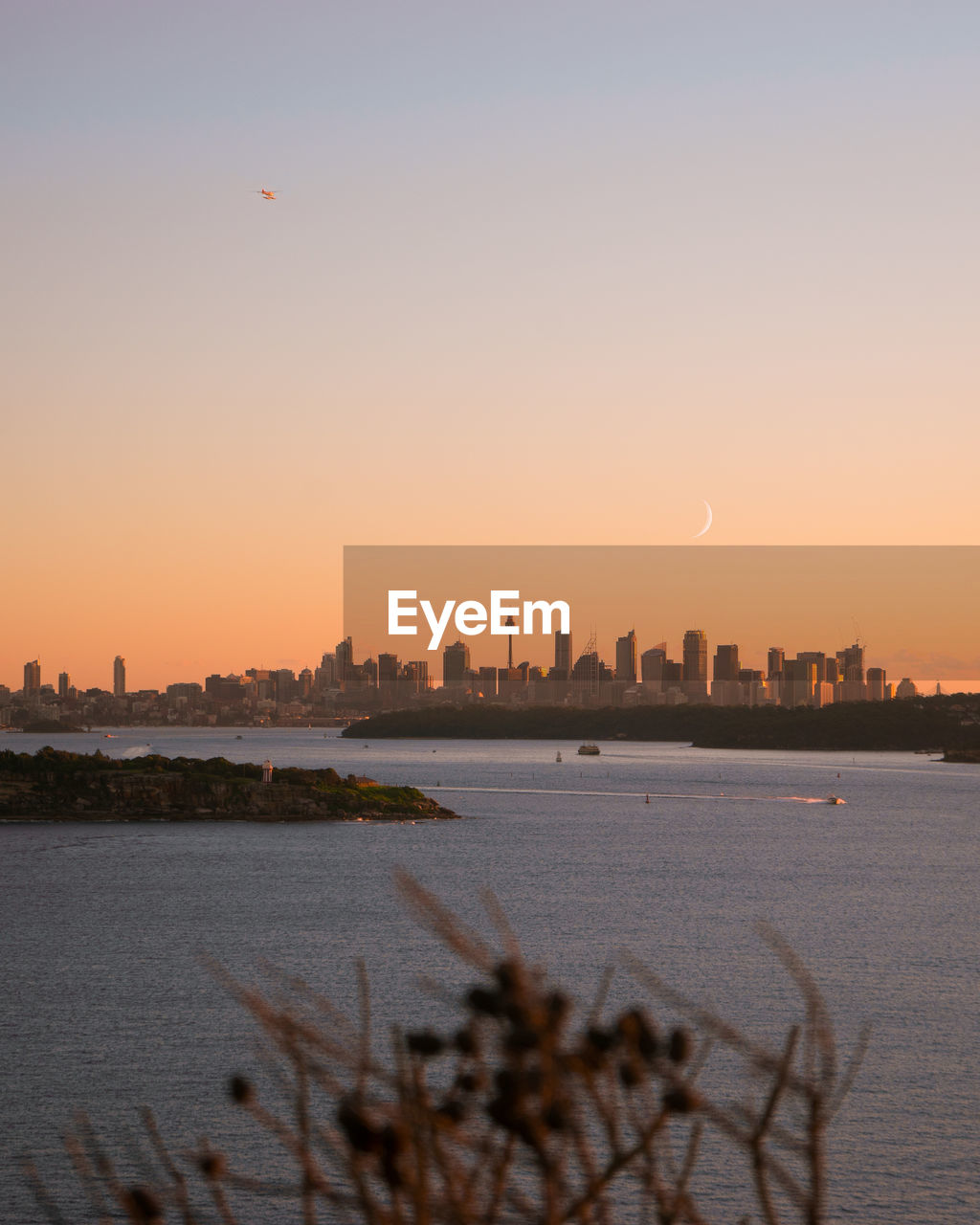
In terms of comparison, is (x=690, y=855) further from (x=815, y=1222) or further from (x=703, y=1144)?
(x=815, y=1222)

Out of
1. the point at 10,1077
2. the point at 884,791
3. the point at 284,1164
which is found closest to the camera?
the point at 284,1164

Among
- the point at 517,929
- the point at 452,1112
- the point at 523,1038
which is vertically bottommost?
the point at 517,929

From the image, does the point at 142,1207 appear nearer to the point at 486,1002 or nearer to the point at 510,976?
the point at 486,1002

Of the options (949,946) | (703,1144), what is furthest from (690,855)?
(703,1144)

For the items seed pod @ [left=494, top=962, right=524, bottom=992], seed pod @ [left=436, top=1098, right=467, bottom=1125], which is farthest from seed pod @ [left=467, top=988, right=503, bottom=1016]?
seed pod @ [left=436, top=1098, right=467, bottom=1125]

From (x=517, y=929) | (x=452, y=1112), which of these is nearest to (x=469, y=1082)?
(x=452, y=1112)

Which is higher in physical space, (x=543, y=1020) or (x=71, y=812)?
(x=543, y=1020)
